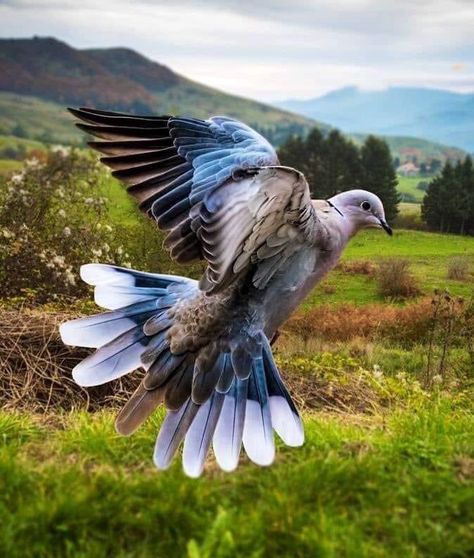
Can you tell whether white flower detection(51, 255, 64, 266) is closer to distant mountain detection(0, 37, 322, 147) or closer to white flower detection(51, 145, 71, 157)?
white flower detection(51, 145, 71, 157)

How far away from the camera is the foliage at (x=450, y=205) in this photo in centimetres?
928

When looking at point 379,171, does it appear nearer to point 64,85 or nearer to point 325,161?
point 325,161

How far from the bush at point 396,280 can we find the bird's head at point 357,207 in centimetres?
474

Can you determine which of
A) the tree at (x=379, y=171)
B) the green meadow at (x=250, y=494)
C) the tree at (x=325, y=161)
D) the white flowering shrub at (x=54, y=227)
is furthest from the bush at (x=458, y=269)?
the green meadow at (x=250, y=494)

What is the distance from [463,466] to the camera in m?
2.98

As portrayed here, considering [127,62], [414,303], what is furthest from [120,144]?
[127,62]

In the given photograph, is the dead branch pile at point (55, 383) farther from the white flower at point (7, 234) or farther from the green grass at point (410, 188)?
the green grass at point (410, 188)

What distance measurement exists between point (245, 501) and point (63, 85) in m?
35.8

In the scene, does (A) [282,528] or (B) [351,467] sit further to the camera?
(B) [351,467]

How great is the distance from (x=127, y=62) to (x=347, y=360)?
39322 mm

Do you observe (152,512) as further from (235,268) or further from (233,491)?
(235,268)

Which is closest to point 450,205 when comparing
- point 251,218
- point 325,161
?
point 325,161

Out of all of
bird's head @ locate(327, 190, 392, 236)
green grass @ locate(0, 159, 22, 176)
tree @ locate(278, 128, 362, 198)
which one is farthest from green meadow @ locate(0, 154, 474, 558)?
green grass @ locate(0, 159, 22, 176)

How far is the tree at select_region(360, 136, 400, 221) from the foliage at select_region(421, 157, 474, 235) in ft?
1.66
